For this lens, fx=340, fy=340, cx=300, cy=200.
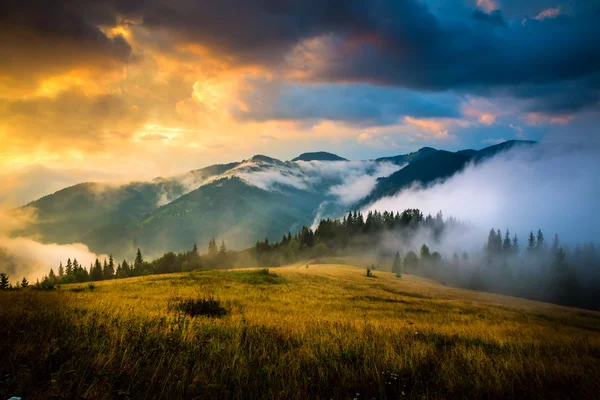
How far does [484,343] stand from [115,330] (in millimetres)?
10787

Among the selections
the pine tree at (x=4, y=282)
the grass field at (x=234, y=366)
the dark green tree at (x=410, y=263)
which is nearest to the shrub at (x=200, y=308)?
the grass field at (x=234, y=366)

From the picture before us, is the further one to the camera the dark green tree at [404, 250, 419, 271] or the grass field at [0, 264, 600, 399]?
the dark green tree at [404, 250, 419, 271]

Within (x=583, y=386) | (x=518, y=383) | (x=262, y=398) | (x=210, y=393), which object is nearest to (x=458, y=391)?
(x=518, y=383)

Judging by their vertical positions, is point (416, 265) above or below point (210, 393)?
below

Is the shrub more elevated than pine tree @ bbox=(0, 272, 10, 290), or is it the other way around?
pine tree @ bbox=(0, 272, 10, 290)

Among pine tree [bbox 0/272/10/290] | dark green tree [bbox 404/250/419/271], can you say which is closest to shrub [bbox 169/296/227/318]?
pine tree [bbox 0/272/10/290]

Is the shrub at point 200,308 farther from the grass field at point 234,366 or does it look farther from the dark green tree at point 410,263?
the dark green tree at point 410,263

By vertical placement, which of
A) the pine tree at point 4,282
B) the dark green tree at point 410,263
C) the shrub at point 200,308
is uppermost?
the pine tree at point 4,282

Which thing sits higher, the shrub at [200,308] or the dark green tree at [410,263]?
the shrub at [200,308]

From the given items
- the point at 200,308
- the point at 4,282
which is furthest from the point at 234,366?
the point at 4,282

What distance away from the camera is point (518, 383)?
6.69m

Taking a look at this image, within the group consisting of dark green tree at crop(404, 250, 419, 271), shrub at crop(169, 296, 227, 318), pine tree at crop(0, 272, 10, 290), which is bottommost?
dark green tree at crop(404, 250, 419, 271)

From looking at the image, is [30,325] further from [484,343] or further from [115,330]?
[484,343]

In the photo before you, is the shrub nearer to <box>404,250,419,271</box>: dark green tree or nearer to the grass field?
the grass field
